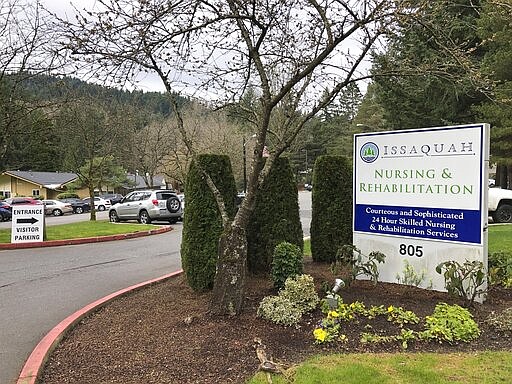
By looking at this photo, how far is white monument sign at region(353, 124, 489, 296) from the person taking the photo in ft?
18.5

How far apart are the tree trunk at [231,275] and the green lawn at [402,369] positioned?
1.35 metres

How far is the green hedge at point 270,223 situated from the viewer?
7.26 m

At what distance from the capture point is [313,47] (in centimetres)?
626

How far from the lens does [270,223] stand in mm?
7305

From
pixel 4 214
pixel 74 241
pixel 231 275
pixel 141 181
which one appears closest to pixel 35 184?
pixel 141 181

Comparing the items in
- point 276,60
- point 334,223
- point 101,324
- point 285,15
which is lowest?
point 101,324

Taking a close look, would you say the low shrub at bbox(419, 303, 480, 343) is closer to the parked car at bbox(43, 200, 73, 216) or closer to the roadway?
the roadway

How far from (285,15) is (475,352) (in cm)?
426

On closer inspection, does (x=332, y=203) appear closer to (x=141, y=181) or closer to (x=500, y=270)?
(x=500, y=270)

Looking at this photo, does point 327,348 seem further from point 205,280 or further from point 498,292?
point 498,292

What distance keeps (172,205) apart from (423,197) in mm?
16797

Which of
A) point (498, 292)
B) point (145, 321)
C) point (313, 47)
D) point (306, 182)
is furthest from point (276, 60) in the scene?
point (306, 182)

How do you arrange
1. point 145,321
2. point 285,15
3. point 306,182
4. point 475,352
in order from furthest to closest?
point 306,182, point 285,15, point 145,321, point 475,352

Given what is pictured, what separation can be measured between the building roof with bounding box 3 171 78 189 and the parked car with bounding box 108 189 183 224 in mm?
34555
